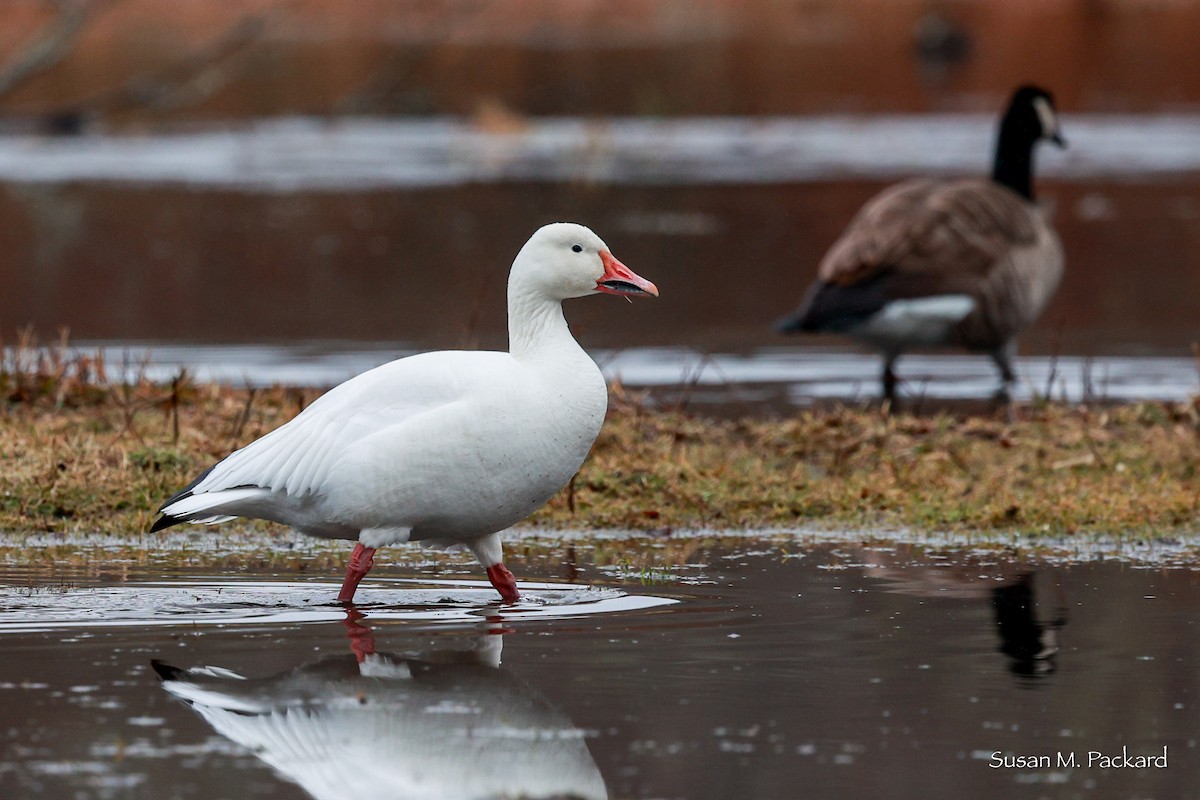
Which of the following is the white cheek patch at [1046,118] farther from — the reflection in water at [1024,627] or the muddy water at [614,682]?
the reflection in water at [1024,627]

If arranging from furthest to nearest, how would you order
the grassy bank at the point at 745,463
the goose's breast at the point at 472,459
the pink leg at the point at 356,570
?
the grassy bank at the point at 745,463, the pink leg at the point at 356,570, the goose's breast at the point at 472,459

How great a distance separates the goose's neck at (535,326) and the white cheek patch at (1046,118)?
27.7 ft

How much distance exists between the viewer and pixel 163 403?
9953 mm

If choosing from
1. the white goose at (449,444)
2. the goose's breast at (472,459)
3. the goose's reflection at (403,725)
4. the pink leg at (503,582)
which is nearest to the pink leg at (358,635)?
the goose's reflection at (403,725)

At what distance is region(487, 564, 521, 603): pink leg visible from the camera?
22.6 feet

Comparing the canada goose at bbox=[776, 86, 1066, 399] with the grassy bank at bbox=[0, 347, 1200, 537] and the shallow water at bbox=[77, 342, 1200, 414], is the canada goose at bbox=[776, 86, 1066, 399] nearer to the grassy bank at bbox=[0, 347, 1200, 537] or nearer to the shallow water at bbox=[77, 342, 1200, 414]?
the shallow water at bbox=[77, 342, 1200, 414]

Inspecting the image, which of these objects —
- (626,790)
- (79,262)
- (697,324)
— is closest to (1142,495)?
(626,790)

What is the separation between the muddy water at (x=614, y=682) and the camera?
193 inches

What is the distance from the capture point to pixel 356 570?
6797 mm

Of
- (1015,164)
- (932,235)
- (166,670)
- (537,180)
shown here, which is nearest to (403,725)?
(166,670)

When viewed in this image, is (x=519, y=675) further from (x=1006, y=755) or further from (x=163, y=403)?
(x=163, y=403)

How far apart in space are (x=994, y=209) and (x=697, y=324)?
9.71 feet

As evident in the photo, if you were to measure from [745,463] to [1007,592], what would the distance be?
8.21 ft

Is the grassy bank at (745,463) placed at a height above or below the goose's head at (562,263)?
below
